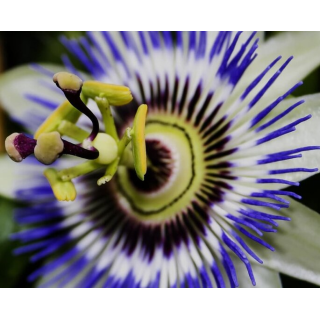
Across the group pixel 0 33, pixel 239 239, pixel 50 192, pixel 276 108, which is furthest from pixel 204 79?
pixel 0 33

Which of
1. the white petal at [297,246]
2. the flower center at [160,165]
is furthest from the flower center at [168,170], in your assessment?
the white petal at [297,246]

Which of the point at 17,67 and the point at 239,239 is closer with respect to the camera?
the point at 239,239

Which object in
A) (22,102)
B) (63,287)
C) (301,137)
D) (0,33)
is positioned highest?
(301,137)

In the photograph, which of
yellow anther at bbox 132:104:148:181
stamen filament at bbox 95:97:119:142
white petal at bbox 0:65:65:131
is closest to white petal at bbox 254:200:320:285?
yellow anther at bbox 132:104:148:181

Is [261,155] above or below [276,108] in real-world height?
below

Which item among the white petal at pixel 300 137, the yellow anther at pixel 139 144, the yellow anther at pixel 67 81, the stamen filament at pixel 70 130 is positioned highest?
the white petal at pixel 300 137

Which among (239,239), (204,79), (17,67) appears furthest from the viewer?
(17,67)

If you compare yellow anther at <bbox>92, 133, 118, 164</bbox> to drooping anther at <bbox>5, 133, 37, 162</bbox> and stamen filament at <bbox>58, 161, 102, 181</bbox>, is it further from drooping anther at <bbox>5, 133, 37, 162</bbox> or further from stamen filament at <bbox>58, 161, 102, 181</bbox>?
drooping anther at <bbox>5, 133, 37, 162</bbox>

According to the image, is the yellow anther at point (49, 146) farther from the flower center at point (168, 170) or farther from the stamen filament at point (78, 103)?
the flower center at point (168, 170)
